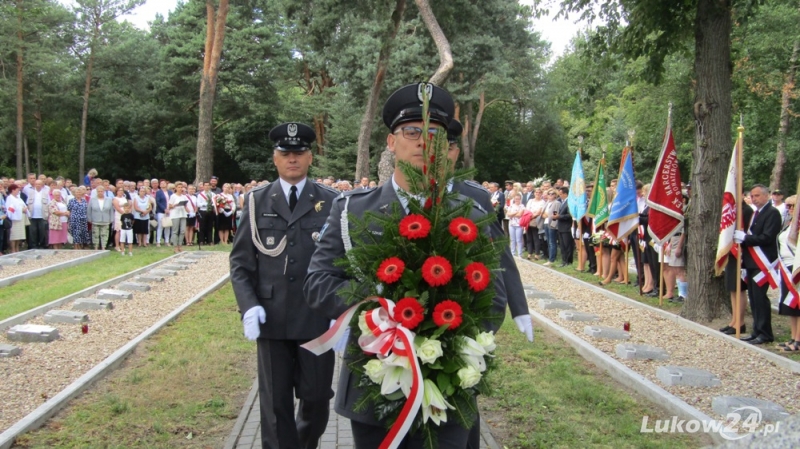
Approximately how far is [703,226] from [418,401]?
30.7ft

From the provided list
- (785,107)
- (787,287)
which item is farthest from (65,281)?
(785,107)

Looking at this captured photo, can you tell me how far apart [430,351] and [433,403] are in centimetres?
21

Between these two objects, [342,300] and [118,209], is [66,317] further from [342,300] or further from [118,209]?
[118,209]

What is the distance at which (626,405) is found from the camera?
6.57 m

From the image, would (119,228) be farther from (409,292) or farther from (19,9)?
(19,9)

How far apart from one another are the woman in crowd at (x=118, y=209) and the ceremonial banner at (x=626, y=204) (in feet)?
42.2

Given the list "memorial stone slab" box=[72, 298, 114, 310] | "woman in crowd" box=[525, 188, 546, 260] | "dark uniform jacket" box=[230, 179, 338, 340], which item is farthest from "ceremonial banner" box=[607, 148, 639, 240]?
"dark uniform jacket" box=[230, 179, 338, 340]

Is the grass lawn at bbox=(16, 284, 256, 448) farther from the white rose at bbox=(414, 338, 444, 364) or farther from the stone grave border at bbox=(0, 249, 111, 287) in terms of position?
the stone grave border at bbox=(0, 249, 111, 287)

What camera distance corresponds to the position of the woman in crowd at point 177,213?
21.3 meters

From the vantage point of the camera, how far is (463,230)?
286 cm

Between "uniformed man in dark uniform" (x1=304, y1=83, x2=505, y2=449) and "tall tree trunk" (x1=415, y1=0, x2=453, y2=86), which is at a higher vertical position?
"tall tree trunk" (x1=415, y1=0, x2=453, y2=86)

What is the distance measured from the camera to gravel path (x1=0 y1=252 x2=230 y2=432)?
6.72 metres

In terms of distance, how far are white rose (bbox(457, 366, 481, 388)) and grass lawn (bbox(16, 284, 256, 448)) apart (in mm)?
3591

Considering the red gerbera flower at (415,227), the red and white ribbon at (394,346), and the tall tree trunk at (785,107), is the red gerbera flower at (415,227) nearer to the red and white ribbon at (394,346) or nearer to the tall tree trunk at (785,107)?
the red and white ribbon at (394,346)
